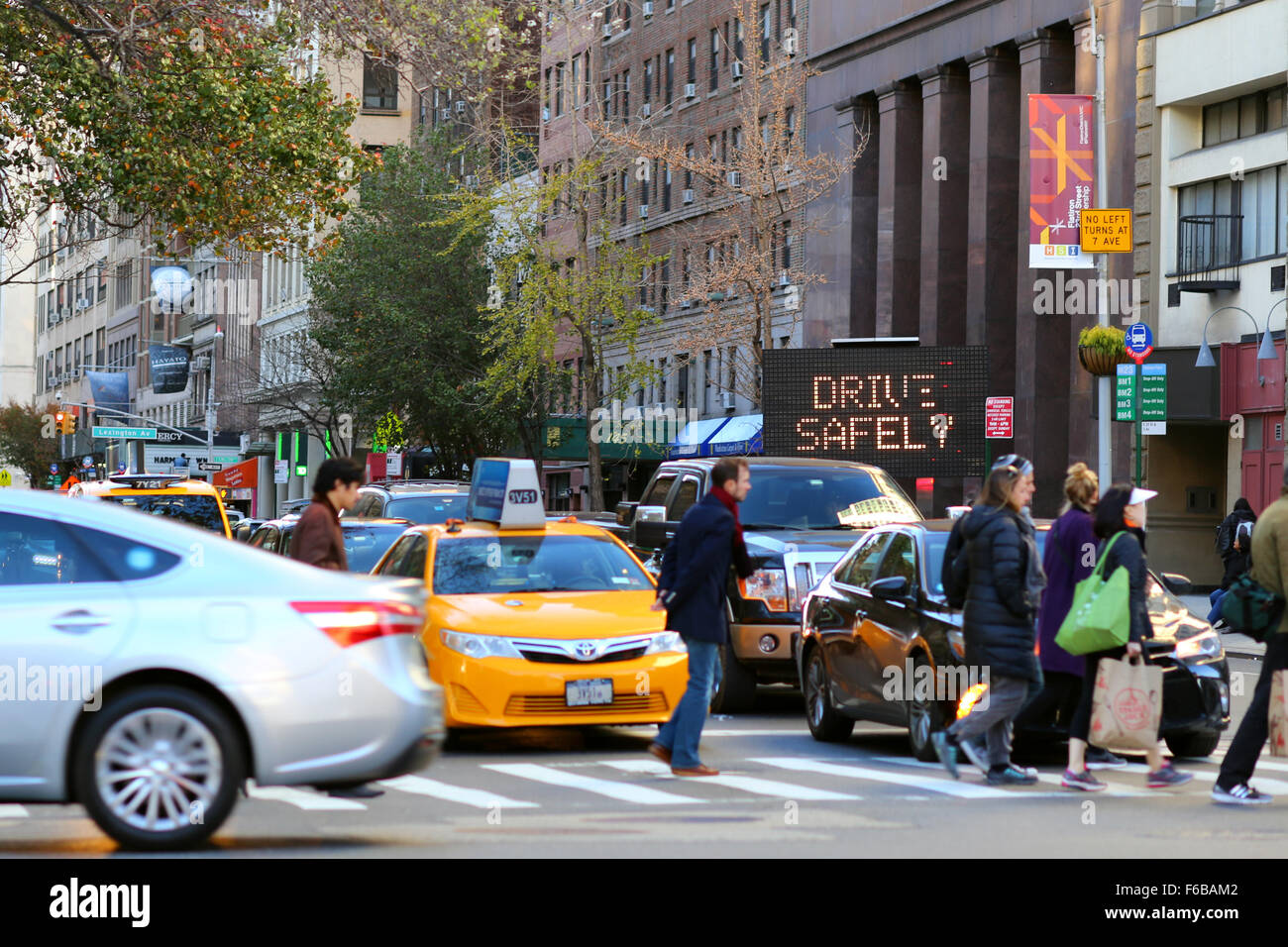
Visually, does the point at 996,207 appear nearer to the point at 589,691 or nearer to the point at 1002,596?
the point at 589,691

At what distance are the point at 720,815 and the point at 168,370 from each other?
97346mm

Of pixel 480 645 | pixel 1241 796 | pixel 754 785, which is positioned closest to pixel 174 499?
pixel 480 645

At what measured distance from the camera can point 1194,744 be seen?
48.0ft

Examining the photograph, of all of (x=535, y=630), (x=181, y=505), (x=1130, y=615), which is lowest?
(x=535, y=630)

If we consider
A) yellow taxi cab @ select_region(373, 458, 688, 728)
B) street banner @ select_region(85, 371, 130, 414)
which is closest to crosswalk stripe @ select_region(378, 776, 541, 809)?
yellow taxi cab @ select_region(373, 458, 688, 728)

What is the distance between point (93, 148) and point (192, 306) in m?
86.7

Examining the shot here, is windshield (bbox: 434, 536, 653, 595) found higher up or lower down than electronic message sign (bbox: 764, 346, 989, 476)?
lower down

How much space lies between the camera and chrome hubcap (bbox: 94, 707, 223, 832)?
953cm

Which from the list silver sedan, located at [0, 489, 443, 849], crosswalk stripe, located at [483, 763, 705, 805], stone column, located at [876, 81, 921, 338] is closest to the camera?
silver sedan, located at [0, 489, 443, 849]

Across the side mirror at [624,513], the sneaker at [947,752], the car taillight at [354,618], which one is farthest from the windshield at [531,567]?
the car taillight at [354,618]

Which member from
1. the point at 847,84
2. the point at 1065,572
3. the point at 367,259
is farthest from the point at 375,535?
the point at 367,259

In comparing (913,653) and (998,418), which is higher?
(998,418)

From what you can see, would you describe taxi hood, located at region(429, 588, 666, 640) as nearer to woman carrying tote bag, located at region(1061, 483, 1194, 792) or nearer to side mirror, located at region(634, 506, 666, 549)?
side mirror, located at region(634, 506, 666, 549)

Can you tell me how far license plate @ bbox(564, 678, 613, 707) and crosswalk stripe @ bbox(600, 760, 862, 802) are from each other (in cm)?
52
